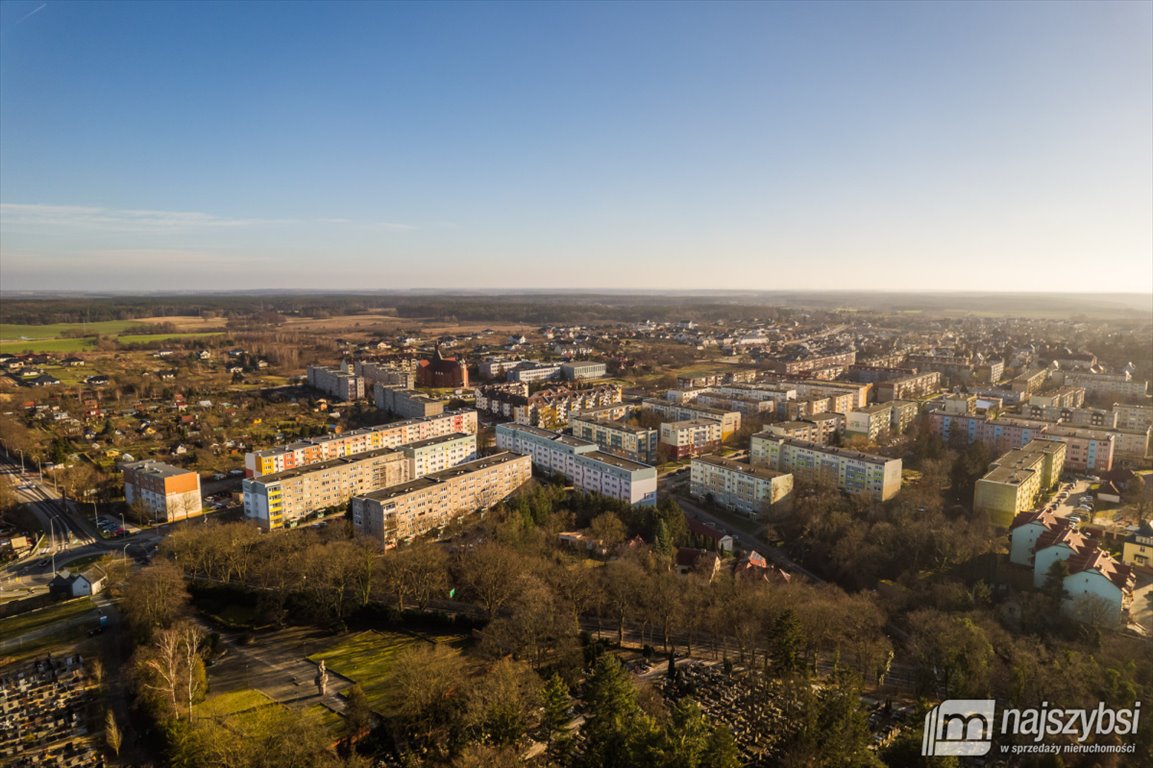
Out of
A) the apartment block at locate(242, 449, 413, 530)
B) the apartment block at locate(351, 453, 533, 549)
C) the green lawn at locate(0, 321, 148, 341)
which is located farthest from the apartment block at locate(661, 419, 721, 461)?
the green lawn at locate(0, 321, 148, 341)

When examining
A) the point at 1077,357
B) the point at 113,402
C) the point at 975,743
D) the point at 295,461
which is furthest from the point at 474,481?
the point at 1077,357

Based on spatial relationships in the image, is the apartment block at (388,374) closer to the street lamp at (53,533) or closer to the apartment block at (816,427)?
the street lamp at (53,533)

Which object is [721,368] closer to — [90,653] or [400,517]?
[400,517]

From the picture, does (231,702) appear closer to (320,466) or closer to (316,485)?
(316,485)

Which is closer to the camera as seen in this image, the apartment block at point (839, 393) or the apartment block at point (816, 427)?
the apartment block at point (816, 427)

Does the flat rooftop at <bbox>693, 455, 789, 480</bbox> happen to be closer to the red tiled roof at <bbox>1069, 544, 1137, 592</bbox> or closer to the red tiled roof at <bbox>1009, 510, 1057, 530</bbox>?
the red tiled roof at <bbox>1009, 510, 1057, 530</bbox>

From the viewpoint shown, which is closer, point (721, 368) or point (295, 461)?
point (295, 461)

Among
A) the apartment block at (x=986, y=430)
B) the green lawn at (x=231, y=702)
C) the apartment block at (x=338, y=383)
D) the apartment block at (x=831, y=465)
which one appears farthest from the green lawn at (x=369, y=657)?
the apartment block at (x=338, y=383)
